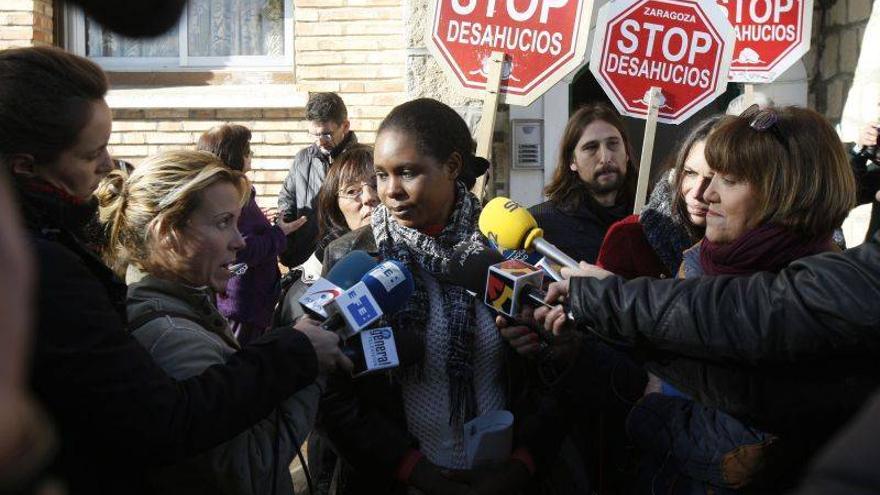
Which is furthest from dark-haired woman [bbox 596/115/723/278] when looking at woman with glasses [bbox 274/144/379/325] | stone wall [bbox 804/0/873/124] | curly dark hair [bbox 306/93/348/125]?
stone wall [bbox 804/0/873/124]

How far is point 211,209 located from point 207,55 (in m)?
6.21

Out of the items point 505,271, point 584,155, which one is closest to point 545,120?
point 584,155

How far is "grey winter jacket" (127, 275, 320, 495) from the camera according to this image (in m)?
2.06

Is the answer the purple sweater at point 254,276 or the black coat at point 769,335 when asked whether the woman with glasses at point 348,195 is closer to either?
the purple sweater at point 254,276

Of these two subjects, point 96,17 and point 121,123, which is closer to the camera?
point 96,17

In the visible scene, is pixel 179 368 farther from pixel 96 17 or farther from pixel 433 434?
pixel 96 17

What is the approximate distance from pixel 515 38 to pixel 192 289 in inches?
102

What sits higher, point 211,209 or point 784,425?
point 211,209

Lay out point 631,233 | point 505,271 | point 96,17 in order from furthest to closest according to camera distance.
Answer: point 631,233, point 505,271, point 96,17

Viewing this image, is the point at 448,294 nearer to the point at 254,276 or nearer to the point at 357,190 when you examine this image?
the point at 357,190

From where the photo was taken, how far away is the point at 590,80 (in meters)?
8.70

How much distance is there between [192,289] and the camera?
2.33 metres

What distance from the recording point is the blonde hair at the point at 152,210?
2.31 metres

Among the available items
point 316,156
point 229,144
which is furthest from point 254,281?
point 316,156
